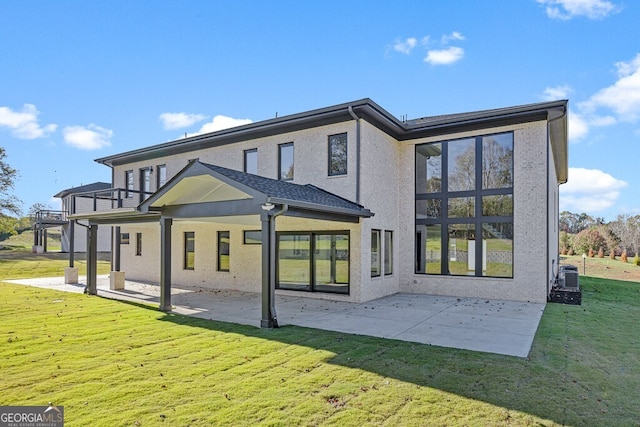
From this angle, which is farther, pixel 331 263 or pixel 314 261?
pixel 314 261

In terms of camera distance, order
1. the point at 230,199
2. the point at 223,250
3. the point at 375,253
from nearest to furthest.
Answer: the point at 230,199, the point at 375,253, the point at 223,250

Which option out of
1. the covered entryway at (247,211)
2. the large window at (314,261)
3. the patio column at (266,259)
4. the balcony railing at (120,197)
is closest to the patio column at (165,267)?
the covered entryway at (247,211)

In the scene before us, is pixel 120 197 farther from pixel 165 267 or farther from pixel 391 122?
pixel 391 122

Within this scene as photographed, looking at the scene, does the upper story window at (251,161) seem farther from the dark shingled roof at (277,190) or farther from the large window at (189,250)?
the dark shingled roof at (277,190)

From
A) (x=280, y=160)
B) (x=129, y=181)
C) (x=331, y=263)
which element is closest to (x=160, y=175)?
(x=129, y=181)

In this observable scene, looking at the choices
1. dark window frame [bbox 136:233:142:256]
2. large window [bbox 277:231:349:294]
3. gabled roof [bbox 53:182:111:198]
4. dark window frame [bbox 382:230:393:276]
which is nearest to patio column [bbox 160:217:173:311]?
large window [bbox 277:231:349:294]

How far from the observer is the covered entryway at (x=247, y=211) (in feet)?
27.5

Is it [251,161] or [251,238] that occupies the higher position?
[251,161]

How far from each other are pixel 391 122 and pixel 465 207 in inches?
144

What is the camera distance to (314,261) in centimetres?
1236

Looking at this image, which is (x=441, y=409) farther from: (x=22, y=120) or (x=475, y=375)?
(x=22, y=120)

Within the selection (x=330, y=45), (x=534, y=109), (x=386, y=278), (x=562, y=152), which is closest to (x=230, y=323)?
(x=386, y=278)

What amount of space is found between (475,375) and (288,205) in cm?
484

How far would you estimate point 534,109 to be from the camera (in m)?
11.2
